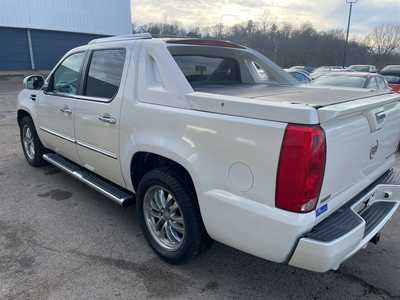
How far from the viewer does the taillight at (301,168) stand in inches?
75.2

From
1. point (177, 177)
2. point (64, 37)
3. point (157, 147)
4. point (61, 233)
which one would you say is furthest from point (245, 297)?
point (64, 37)

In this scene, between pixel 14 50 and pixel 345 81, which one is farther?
pixel 14 50

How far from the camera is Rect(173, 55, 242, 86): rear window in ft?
11.1

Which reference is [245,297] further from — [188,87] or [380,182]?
Answer: [188,87]

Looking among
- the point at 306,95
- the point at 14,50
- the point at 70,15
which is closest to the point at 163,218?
the point at 306,95

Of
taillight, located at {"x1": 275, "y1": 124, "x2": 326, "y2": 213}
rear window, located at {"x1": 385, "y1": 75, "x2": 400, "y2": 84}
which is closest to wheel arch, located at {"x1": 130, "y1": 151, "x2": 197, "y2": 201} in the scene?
taillight, located at {"x1": 275, "y1": 124, "x2": 326, "y2": 213}

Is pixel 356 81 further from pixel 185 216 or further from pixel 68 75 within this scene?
pixel 185 216

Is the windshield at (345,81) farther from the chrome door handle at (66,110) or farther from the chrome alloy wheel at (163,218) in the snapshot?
the chrome alloy wheel at (163,218)

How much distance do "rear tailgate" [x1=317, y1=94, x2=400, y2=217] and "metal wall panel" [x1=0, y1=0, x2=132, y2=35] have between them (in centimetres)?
3014

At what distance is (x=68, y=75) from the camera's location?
167 inches

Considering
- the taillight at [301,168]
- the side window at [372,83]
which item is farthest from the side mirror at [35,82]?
the side window at [372,83]

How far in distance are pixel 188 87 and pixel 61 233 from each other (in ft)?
6.94

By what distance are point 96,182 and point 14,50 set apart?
1124 inches

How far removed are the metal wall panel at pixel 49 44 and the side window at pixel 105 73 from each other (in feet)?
95.4
